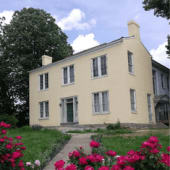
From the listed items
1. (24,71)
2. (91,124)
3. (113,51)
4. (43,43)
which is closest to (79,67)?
(113,51)

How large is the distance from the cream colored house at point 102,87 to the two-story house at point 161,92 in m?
1.19

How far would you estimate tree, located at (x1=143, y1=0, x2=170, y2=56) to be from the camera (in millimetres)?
19672

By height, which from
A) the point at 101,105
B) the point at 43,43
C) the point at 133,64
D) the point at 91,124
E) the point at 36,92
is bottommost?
the point at 91,124

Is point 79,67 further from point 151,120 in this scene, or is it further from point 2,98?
point 2,98

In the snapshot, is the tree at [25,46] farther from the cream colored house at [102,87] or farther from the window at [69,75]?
the window at [69,75]

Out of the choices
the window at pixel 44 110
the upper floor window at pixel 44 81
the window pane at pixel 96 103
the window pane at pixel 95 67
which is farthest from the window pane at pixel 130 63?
the window at pixel 44 110

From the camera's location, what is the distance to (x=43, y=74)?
77.6 feet

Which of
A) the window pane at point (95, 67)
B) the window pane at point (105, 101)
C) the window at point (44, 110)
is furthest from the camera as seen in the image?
the window at point (44, 110)

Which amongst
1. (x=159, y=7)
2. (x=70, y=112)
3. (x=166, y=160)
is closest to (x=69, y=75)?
(x=70, y=112)

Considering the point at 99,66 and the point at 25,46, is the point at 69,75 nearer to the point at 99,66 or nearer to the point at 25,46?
the point at 99,66

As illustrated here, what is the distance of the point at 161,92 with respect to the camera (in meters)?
23.3

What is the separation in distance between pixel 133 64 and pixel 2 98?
700 inches

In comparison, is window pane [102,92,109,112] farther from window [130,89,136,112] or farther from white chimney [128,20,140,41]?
white chimney [128,20,140,41]

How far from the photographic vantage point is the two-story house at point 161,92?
21.1 metres
